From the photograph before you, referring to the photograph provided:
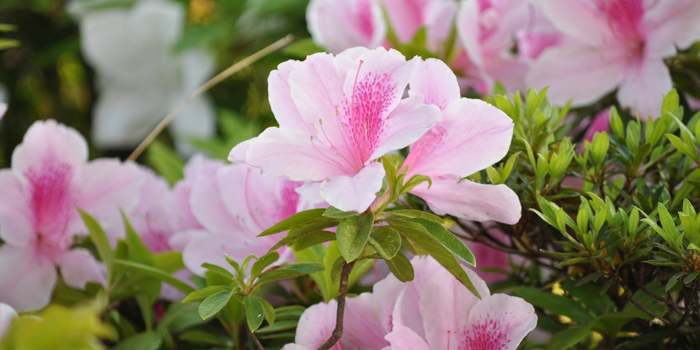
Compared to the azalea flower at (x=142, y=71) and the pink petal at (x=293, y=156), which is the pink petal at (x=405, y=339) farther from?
the azalea flower at (x=142, y=71)

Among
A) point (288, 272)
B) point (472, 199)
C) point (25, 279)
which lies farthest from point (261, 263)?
point (25, 279)

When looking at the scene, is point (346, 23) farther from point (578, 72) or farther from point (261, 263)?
point (261, 263)

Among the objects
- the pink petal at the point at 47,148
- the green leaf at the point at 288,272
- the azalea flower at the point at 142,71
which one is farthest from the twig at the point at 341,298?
the azalea flower at the point at 142,71

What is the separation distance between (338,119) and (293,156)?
0.04 m

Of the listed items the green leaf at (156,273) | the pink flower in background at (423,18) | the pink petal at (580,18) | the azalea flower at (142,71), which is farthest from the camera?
the azalea flower at (142,71)

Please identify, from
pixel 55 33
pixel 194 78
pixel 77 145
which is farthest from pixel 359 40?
pixel 55 33

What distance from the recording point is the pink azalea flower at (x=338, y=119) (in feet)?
0.98

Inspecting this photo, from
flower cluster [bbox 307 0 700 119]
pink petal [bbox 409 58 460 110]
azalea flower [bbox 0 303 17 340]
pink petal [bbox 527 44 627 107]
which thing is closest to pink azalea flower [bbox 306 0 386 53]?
flower cluster [bbox 307 0 700 119]

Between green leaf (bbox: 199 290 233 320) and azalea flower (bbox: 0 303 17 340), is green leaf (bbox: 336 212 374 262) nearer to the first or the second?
green leaf (bbox: 199 290 233 320)

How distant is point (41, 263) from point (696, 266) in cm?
43

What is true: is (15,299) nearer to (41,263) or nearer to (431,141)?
(41,263)

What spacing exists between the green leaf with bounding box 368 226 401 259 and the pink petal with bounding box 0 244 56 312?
0.27 m

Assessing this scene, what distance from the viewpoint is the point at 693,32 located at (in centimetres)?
46

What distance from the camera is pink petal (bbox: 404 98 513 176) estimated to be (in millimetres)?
312
